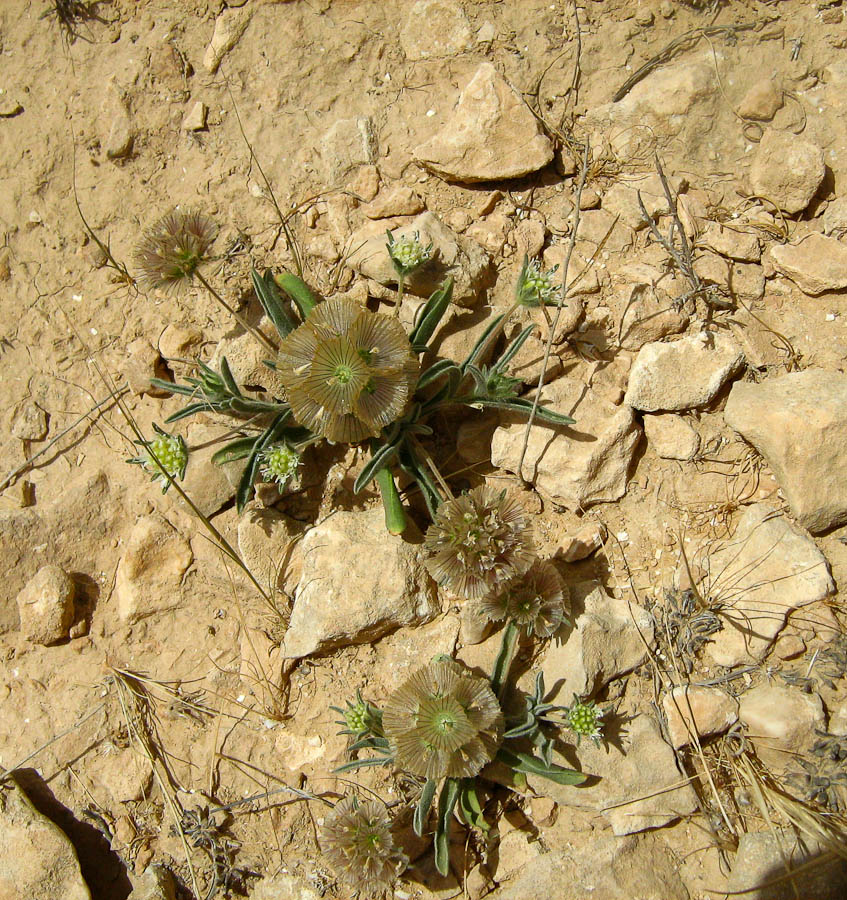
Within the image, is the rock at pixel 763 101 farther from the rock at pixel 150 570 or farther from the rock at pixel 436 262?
the rock at pixel 150 570

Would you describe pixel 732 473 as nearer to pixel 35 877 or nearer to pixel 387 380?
pixel 387 380

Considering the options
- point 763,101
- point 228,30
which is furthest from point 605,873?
point 228,30

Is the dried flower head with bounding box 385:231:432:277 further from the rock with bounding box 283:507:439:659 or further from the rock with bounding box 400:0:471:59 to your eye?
the rock with bounding box 400:0:471:59

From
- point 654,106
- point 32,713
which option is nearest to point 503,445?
point 654,106

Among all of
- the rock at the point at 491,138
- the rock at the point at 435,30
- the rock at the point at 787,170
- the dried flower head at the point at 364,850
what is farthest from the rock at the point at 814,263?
the dried flower head at the point at 364,850

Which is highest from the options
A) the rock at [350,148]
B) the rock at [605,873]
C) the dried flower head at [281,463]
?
the rock at [350,148]

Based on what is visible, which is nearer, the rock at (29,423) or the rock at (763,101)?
the rock at (763,101)

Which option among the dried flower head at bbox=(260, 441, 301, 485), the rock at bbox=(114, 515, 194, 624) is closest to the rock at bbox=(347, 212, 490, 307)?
the dried flower head at bbox=(260, 441, 301, 485)
